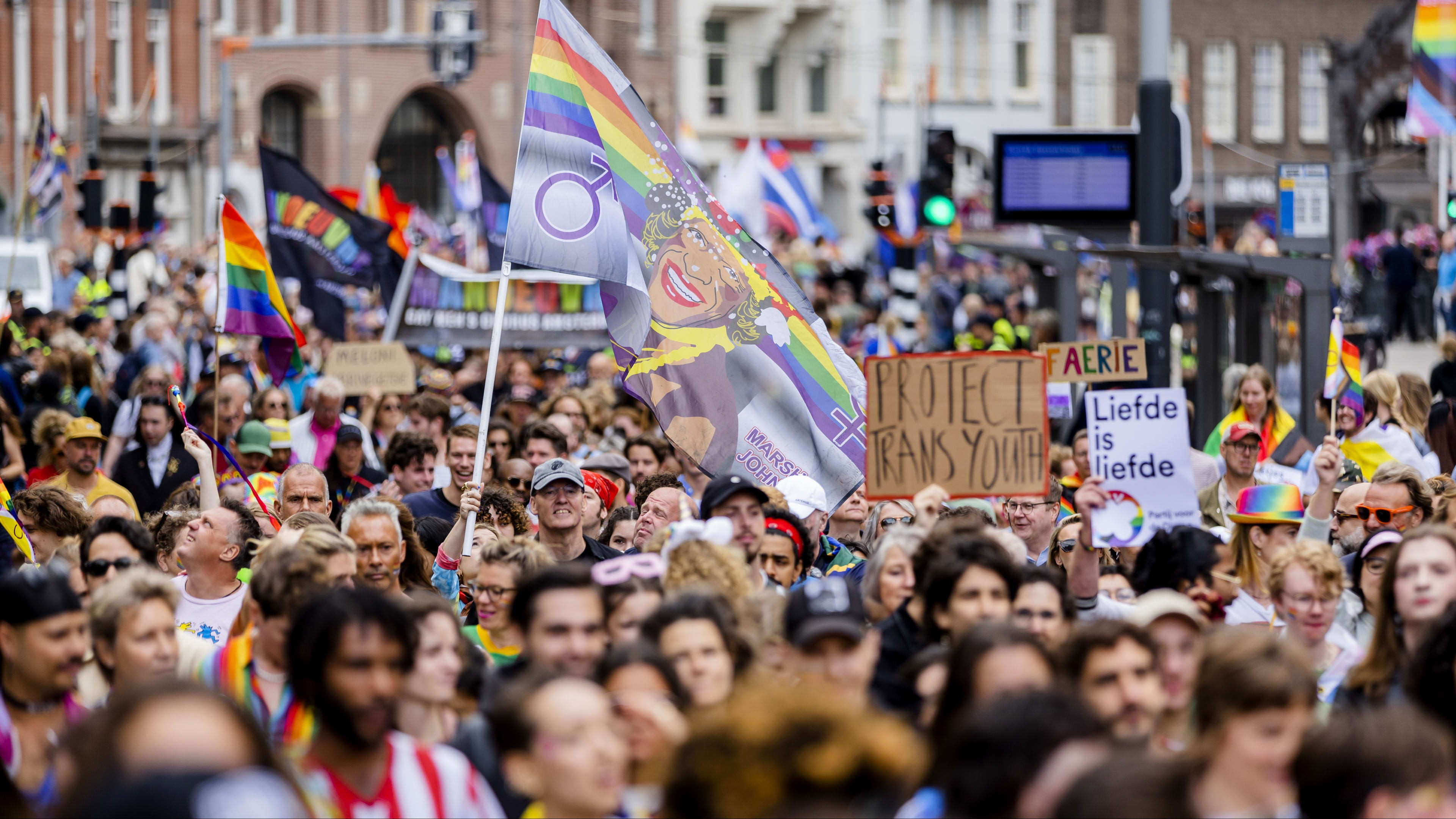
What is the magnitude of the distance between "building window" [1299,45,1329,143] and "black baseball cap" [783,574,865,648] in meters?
53.5

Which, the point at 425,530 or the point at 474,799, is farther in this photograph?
the point at 425,530

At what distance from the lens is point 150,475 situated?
444 inches

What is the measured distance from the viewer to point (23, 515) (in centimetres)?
826

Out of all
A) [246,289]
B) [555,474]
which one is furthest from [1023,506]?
→ [246,289]

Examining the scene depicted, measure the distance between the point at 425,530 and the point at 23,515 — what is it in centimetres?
175

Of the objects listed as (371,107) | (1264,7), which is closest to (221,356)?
(371,107)

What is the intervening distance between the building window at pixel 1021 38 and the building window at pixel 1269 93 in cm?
699

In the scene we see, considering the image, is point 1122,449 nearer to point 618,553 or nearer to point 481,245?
point 618,553

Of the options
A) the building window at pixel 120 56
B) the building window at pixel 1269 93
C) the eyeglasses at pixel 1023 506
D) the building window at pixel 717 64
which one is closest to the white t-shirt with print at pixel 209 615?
the eyeglasses at pixel 1023 506

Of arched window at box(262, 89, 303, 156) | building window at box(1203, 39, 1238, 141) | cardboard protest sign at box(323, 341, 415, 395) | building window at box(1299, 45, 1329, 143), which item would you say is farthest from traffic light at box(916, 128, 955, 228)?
building window at box(1299, 45, 1329, 143)

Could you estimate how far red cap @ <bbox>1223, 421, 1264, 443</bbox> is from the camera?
370 inches

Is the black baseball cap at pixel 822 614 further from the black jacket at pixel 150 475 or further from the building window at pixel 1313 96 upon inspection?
the building window at pixel 1313 96

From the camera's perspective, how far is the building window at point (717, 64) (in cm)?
5322

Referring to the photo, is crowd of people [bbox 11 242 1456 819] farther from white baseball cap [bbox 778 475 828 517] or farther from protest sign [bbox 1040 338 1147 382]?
protest sign [bbox 1040 338 1147 382]
